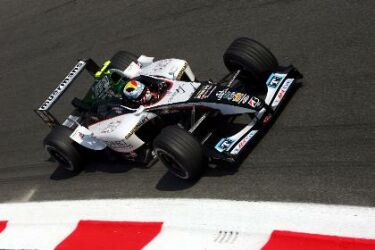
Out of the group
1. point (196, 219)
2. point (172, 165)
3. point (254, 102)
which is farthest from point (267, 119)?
point (196, 219)

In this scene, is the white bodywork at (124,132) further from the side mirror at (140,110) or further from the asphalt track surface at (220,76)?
the asphalt track surface at (220,76)

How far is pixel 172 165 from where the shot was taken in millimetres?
6465

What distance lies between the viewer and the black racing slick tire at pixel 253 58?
22.9ft

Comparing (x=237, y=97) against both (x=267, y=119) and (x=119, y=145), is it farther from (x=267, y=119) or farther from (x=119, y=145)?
(x=119, y=145)

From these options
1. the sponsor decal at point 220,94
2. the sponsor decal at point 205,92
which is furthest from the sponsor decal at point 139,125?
the sponsor decal at point 220,94

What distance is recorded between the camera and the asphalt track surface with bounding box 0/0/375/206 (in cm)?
584

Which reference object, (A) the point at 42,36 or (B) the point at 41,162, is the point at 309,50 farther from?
(A) the point at 42,36

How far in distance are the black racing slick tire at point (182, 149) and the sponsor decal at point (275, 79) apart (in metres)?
1.37

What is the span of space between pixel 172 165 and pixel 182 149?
20.7 inches

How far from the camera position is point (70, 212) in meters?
7.08

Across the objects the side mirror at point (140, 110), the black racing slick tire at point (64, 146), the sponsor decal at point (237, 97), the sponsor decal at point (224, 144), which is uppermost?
the sponsor decal at point (237, 97)

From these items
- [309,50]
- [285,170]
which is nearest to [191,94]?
[285,170]

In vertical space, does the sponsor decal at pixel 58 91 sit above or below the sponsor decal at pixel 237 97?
below

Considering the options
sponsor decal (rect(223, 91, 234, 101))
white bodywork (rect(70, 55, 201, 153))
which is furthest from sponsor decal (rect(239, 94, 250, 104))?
white bodywork (rect(70, 55, 201, 153))
